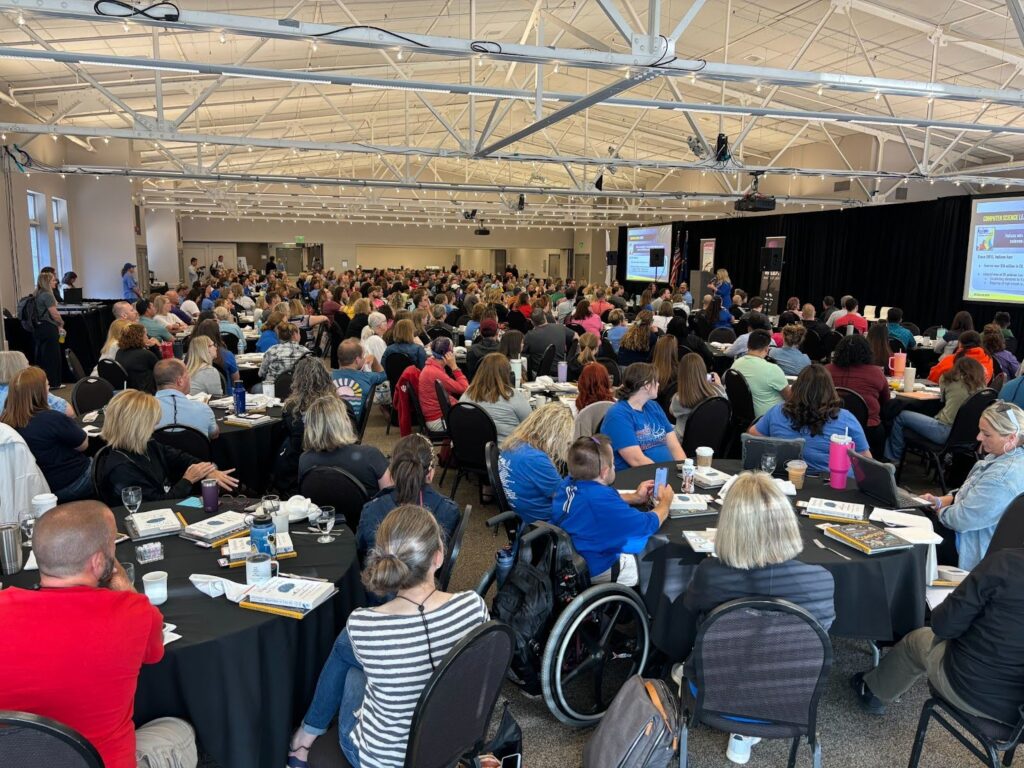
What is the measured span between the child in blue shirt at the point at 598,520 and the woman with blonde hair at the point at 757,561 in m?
0.47

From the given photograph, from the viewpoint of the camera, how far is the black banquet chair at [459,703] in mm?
1785

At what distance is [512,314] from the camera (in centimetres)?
1105

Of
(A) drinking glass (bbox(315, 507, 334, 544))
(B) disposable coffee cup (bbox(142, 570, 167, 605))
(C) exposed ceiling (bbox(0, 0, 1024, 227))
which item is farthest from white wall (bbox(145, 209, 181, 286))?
(B) disposable coffee cup (bbox(142, 570, 167, 605))

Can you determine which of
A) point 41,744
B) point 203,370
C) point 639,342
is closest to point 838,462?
point 41,744

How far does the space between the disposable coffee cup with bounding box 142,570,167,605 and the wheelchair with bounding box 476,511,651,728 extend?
1.06 metres

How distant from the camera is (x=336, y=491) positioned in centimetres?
340


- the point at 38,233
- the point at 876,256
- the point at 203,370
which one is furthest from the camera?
the point at 876,256

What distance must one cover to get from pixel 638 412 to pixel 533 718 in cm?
187

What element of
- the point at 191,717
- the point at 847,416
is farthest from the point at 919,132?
the point at 191,717

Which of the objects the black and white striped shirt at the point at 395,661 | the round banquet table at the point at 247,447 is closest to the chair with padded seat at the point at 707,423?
the round banquet table at the point at 247,447

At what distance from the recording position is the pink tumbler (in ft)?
11.8

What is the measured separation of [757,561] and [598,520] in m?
0.70

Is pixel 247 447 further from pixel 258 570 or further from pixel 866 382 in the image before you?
pixel 866 382

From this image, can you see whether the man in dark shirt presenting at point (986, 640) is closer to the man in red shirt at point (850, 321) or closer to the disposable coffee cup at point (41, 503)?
the disposable coffee cup at point (41, 503)
